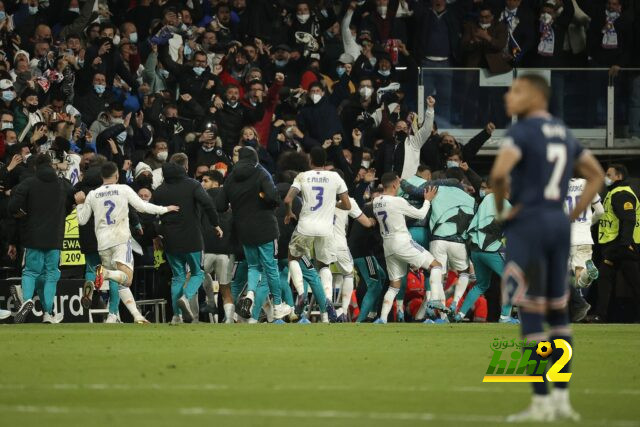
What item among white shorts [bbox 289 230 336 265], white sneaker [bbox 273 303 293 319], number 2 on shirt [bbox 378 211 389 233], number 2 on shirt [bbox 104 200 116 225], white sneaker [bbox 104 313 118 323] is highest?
number 2 on shirt [bbox 104 200 116 225]

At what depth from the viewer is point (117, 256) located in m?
19.3

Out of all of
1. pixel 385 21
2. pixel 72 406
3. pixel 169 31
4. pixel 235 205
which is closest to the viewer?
pixel 72 406

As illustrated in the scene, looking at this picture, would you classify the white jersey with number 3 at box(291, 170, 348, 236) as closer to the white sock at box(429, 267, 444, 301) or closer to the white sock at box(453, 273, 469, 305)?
the white sock at box(429, 267, 444, 301)

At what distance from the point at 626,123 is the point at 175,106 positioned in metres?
8.83

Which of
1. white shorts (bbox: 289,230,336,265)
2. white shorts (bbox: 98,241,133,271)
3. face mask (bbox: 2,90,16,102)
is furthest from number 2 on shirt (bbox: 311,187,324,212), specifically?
face mask (bbox: 2,90,16,102)

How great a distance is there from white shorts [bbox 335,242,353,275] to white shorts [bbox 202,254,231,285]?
1.69 m

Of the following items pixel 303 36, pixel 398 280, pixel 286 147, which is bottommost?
pixel 398 280

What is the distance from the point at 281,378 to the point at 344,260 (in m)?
10.0

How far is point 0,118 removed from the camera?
22.8 meters

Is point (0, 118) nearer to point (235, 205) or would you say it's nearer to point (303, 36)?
point (235, 205)

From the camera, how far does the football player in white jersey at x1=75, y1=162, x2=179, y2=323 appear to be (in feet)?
63.2

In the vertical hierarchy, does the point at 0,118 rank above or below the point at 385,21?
below

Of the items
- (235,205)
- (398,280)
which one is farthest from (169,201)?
(398,280)

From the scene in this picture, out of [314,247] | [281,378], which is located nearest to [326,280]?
[314,247]
